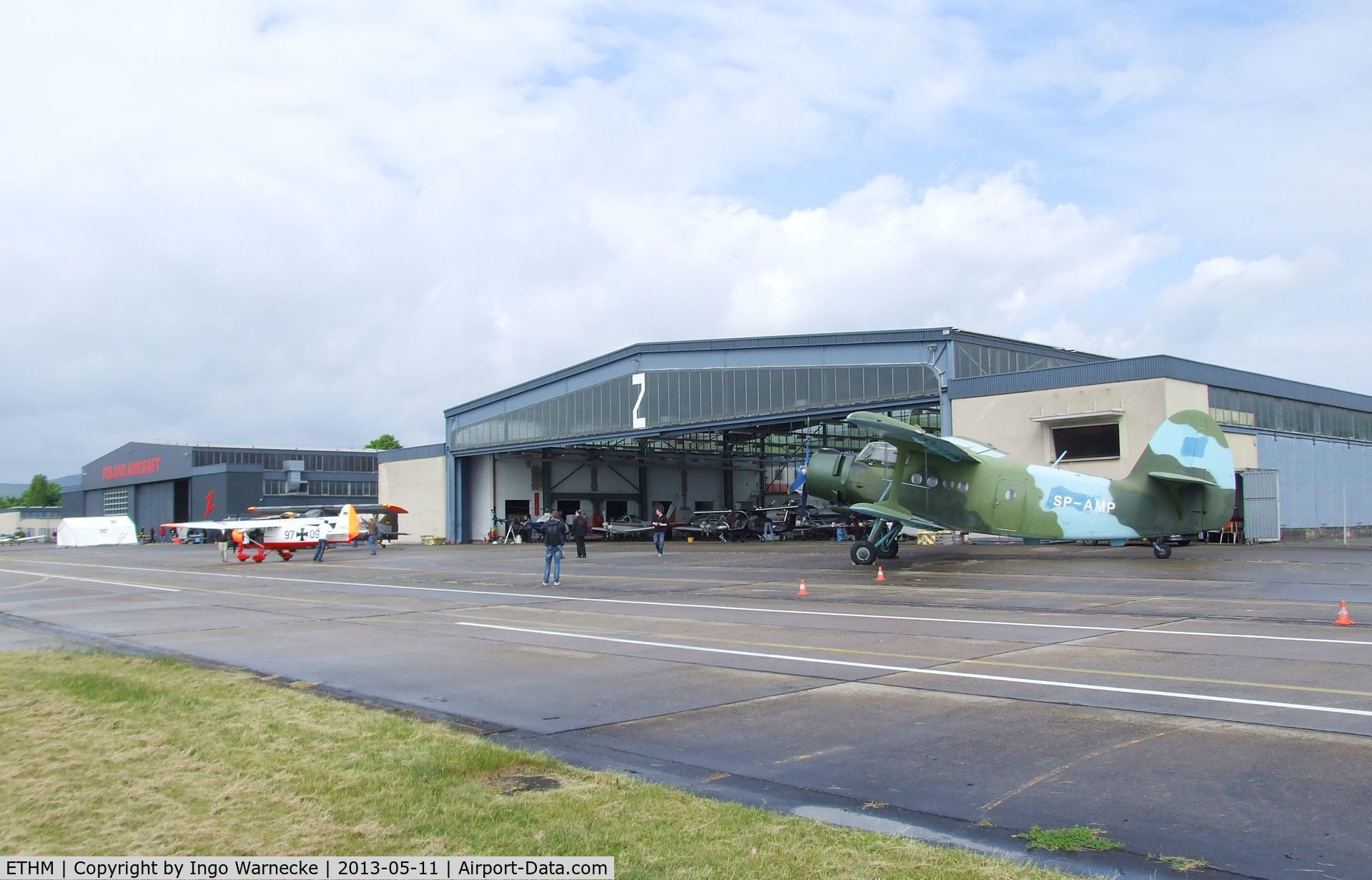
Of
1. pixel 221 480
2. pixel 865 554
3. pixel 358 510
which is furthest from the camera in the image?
pixel 221 480

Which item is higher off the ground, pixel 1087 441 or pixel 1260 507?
pixel 1087 441

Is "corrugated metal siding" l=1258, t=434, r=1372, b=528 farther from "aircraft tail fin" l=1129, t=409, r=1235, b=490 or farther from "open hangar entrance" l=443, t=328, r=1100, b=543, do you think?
"aircraft tail fin" l=1129, t=409, r=1235, b=490

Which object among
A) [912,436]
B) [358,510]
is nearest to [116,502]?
[358,510]

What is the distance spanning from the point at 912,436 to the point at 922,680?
14381 millimetres

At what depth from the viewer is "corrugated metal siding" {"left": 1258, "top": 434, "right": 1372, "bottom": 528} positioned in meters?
35.8

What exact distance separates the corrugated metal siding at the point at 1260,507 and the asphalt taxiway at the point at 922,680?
11999 millimetres

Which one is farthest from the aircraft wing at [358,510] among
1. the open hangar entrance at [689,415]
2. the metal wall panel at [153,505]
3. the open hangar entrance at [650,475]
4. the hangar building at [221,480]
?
the metal wall panel at [153,505]

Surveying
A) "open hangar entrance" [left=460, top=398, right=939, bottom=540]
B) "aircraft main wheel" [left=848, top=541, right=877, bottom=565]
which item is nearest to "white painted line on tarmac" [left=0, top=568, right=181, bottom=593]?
"aircraft main wheel" [left=848, top=541, right=877, bottom=565]

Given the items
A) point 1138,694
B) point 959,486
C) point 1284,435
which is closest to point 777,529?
point 1284,435

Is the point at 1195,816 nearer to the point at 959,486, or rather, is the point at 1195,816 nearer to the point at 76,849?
the point at 76,849

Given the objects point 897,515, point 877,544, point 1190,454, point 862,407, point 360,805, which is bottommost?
point 360,805

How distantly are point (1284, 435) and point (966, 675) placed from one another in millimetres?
33639

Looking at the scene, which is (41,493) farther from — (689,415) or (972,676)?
(972,676)

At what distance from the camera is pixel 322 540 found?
136ft
